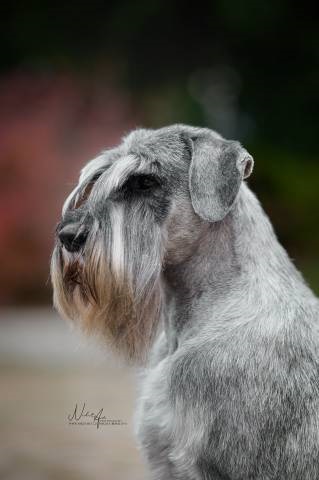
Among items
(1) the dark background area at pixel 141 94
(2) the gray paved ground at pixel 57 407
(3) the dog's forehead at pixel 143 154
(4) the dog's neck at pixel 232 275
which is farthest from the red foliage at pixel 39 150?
(4) the dog's neck at pixel 232 275

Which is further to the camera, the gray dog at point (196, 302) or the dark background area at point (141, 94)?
the dark background area at point (141, 94)

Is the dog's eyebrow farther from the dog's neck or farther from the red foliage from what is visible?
the red foliage

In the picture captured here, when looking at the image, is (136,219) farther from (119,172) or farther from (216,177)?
(216,177)

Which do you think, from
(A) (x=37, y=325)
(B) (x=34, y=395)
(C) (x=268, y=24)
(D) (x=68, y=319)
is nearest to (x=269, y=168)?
(C) (x=268, y=24)

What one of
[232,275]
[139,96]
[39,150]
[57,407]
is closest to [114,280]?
[232,275]

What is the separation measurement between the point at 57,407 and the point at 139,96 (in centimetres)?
996

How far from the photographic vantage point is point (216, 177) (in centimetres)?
409

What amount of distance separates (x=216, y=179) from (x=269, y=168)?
12.9 m

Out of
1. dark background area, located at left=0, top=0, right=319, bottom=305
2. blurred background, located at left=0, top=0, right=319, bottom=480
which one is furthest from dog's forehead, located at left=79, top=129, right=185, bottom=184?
dark background area, located at left=0, top=0, right=319, bottom=305

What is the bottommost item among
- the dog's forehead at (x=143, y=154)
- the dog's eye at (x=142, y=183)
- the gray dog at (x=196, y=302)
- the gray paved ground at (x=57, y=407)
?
the gray paved ground at (x=57, y=407)

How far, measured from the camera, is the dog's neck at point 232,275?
397 centimetres

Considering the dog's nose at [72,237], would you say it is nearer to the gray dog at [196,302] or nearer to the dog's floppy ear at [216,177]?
the gray dog at [196,302]

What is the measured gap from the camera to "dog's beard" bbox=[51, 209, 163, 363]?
400 centimetres

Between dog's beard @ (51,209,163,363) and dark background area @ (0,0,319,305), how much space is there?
12329 mm
